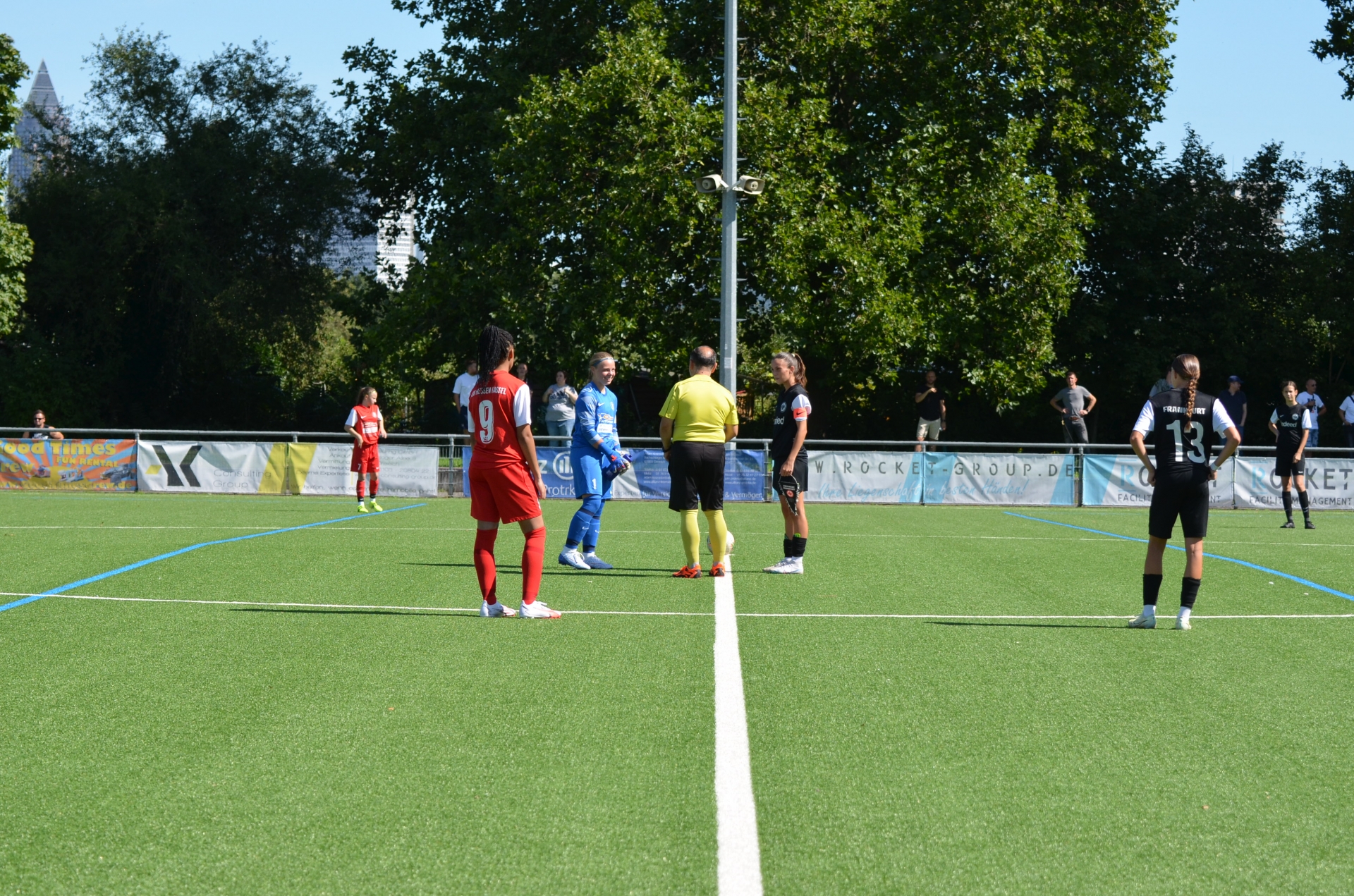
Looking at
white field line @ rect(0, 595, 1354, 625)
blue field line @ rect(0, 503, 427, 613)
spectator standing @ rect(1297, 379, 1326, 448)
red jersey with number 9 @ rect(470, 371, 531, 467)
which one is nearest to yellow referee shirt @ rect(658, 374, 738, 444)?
white field line @ rect(0, 595, 1354, 625)

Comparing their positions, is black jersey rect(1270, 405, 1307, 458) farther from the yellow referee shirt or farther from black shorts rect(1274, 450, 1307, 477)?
the yellow referee shirt

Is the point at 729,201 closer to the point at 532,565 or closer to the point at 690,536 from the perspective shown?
the point at 690,536

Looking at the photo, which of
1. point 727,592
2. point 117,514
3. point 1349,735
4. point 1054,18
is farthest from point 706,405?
point 1054,18

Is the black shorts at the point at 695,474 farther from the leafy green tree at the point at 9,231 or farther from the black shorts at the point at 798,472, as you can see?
the leafy green tree at the point at 9,231

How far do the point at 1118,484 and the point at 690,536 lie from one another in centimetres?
1577

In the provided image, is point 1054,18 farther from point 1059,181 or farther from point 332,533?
point 332,533

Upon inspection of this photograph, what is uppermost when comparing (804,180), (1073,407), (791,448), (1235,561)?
(804,180)

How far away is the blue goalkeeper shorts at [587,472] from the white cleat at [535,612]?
313cm

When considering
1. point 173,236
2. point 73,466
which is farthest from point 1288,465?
point 173,236

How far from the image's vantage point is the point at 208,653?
6812 mm

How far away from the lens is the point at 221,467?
81.5 ft

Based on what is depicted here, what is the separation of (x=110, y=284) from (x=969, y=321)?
2553 centimetres

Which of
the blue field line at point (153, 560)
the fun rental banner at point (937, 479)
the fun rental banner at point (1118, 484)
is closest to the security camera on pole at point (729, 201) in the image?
the fun rental banner at point (937, 479)

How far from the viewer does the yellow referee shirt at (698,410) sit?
33.3ft
